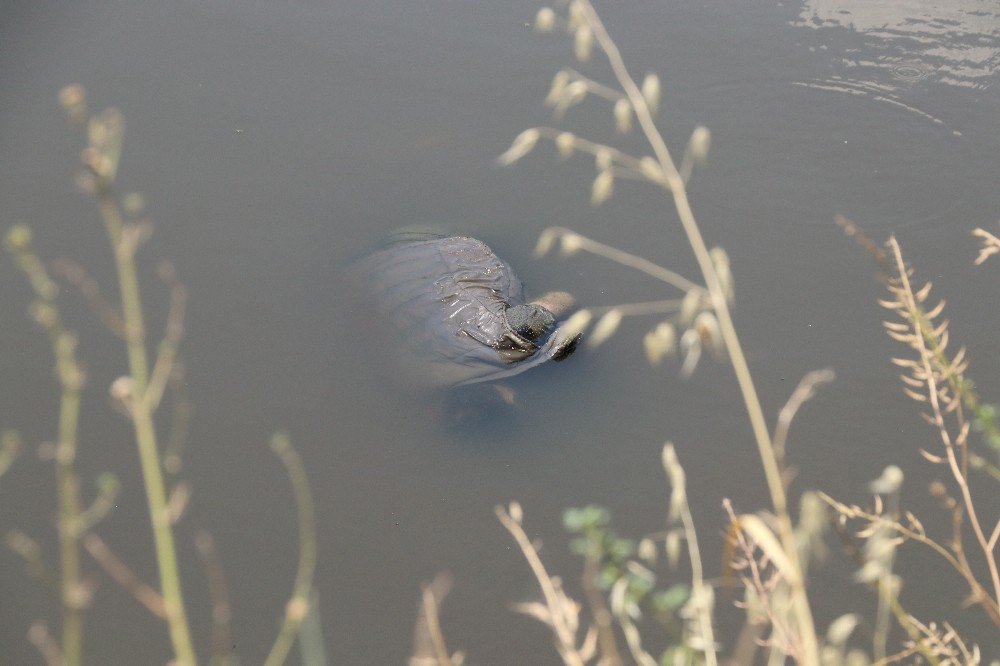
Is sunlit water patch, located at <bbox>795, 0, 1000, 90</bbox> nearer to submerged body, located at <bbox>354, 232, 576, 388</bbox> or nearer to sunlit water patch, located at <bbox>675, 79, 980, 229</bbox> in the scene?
sunlit water patch, located at <bbox>675, 79, 980, 229</bbox>

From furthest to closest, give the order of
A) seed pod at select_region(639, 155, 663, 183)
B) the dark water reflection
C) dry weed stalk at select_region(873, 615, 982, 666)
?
the dark water reflection < dry weed stalk at select_region(873, 615, 982, 666) < seed pod at select_region(639, 155, 663, 183)

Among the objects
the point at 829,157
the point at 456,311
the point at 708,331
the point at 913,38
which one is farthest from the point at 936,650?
the point at 913,38

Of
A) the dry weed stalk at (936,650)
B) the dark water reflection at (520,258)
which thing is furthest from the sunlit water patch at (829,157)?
the dry weed stalk at (936,650)

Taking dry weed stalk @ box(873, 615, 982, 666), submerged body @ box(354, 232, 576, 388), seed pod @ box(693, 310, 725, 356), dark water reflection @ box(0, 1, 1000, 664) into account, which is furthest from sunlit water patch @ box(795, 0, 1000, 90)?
seed pod @ box(693, 310, 725, 356)

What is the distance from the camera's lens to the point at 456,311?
4.68 metres

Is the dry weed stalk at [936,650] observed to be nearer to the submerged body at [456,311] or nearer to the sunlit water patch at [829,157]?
the submerged body at [456,311]

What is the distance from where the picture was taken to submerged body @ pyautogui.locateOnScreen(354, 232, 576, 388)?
4441 mm

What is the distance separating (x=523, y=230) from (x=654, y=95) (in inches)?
147

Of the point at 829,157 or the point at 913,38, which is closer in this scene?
the point at 829,157

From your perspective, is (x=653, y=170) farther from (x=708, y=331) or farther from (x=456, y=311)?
(x=456, y=311)

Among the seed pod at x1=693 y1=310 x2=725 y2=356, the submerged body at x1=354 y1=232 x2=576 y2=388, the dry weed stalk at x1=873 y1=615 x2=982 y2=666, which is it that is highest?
the seed pod at x1=693 y1=310 x2=725 y2=356

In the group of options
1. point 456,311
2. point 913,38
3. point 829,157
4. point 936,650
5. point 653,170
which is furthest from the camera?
point 913,38

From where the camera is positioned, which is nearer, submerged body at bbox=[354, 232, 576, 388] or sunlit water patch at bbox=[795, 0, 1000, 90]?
submerged body at bbox=[354, 232, 576, 388]

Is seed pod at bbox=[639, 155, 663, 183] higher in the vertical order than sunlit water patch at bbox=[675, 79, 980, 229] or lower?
higher
